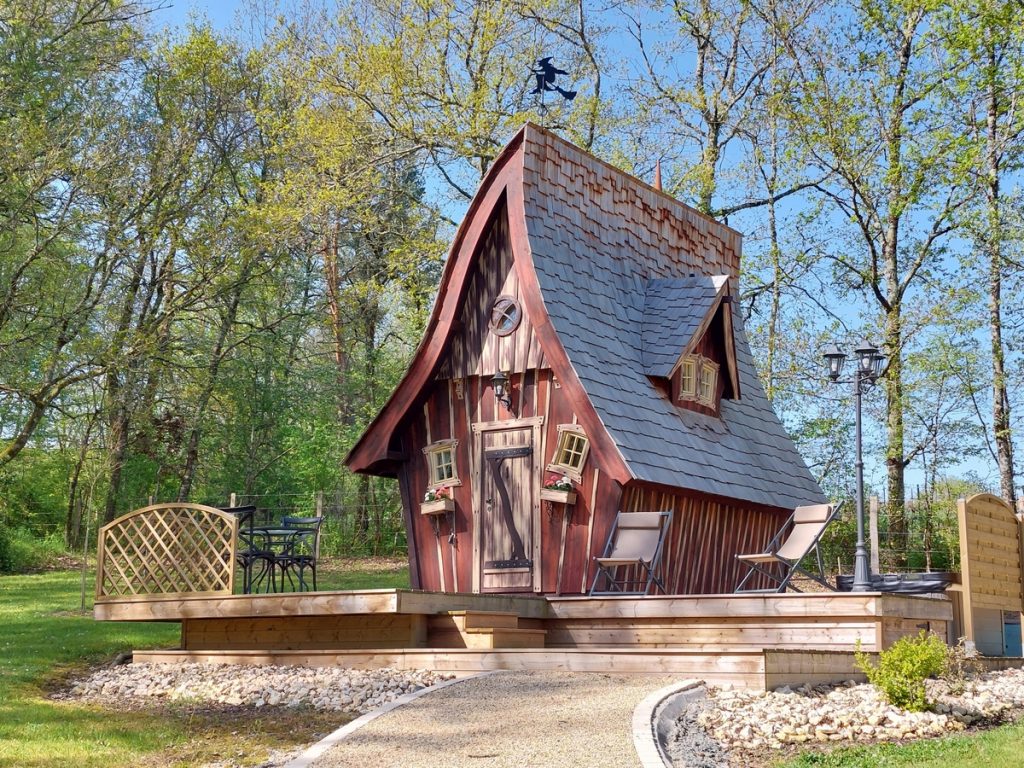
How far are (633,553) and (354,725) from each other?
5403 millimetres

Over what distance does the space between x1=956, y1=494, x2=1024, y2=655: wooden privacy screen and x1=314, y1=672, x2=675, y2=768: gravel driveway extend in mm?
5803

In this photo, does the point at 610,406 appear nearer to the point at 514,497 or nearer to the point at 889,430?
the point at 514,497

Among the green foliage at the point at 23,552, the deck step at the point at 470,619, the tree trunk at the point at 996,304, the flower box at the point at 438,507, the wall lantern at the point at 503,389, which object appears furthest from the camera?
the green foliage at the point at 23,552

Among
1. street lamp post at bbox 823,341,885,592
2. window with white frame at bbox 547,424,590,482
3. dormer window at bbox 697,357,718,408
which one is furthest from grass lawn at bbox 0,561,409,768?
dormer window at bbox 697,357,718,408

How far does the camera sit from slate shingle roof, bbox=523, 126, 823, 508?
13.0 metres

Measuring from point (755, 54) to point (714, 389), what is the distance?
40.4 ft

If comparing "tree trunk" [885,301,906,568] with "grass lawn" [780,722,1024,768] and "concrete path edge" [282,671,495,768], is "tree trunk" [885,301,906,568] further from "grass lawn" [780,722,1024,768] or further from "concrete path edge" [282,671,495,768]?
"grass lawn" [780,722,1024,768]

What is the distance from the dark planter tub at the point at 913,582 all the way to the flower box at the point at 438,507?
484cm

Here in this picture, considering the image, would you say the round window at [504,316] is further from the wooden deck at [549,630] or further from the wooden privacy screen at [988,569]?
the wooden privacy screen at [988,569]

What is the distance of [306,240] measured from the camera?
24.2m

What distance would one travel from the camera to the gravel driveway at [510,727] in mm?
6215

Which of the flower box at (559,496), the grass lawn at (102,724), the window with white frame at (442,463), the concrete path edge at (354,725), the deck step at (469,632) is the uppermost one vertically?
the window with white frame at (442,463)

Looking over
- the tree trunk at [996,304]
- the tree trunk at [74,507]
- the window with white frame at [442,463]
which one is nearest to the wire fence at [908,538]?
the tree trunk at [996,304]

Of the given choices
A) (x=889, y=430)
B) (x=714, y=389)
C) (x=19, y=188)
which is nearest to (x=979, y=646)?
(x=714, y=389)
